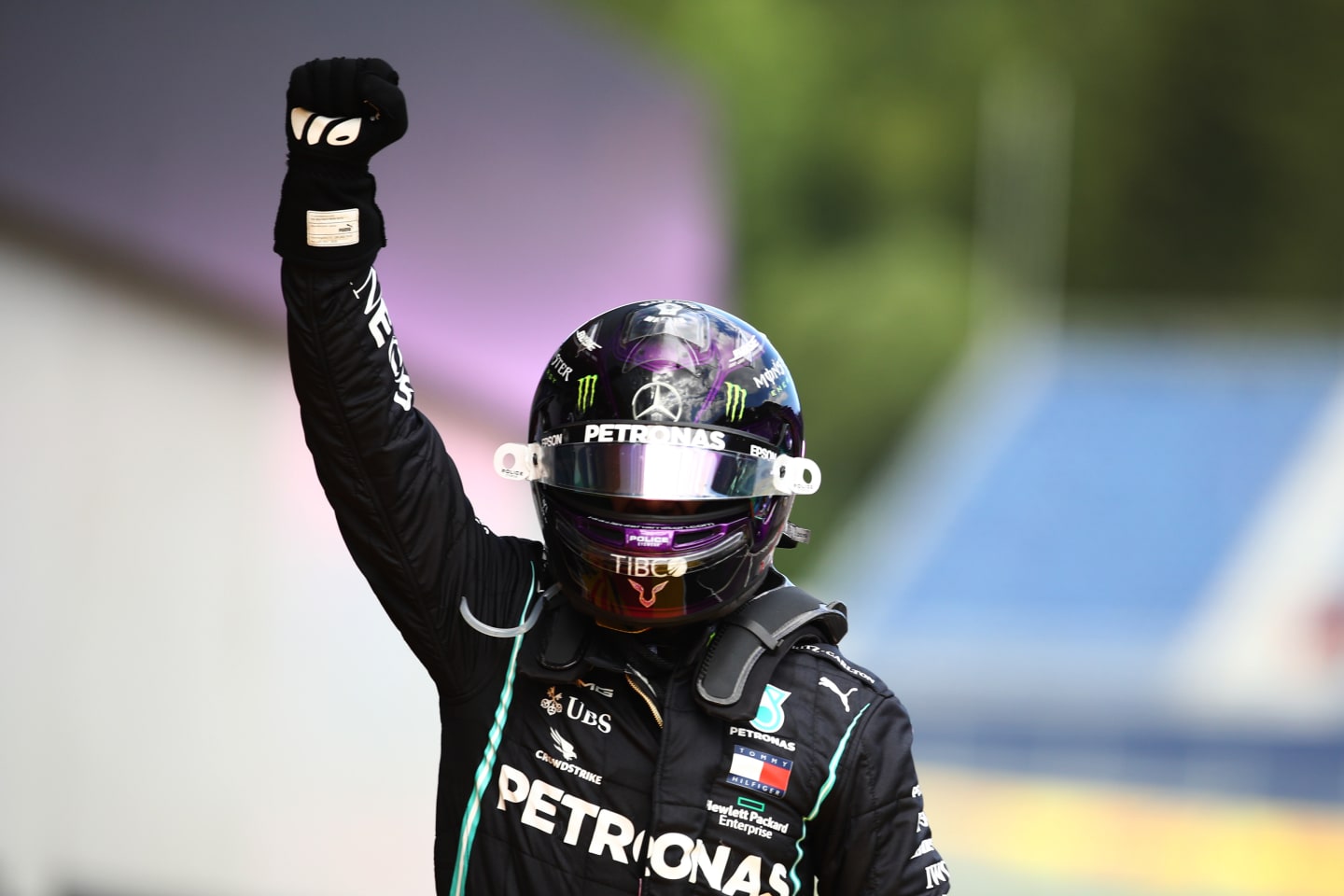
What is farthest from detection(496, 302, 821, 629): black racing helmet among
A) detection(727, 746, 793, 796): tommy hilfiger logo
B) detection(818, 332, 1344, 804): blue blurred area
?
detection(818, 332, 1344, 804): blue blurred area

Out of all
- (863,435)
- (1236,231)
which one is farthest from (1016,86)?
(863,435)

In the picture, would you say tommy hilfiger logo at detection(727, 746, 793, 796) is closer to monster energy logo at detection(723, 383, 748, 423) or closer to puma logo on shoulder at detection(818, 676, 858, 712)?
puma logo on shoulder at detection(818, 676, 858, 712)

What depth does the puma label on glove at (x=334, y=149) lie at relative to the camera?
6.98ft

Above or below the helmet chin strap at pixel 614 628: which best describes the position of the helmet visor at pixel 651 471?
above

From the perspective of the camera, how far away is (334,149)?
214 centimetres

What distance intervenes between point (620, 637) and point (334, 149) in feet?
2.72

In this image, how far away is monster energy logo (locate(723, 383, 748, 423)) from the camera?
242 cm

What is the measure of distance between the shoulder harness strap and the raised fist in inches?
34.2

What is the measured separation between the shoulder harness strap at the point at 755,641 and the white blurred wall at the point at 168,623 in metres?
1.85

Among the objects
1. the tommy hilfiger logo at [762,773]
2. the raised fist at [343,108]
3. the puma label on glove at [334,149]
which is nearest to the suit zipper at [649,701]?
the tommy hilfiger logo at [762,773]

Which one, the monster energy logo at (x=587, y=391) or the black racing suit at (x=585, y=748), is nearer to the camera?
the black racing suit at (x=585, y=748)

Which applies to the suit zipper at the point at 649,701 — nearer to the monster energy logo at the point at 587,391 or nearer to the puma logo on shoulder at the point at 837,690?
the puma logo on shoulder at the point at 837,690

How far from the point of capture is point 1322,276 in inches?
866

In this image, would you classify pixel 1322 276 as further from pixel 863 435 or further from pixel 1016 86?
pixel 863 435
